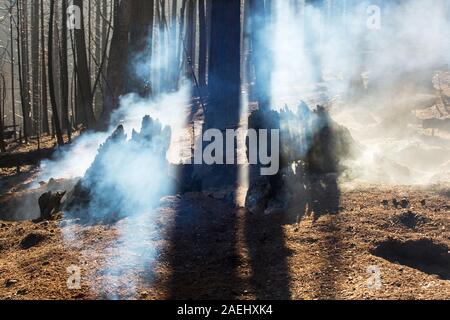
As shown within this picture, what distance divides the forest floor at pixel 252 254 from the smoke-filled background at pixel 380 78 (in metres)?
1.76

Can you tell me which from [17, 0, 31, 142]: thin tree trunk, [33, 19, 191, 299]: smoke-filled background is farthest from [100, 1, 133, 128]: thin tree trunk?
[17, 0, 31, 142]: thin tree trunk

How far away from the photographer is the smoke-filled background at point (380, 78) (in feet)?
29.9

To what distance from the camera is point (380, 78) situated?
584 inches

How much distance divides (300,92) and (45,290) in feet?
43.9

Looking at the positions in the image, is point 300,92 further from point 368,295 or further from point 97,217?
point 368,295

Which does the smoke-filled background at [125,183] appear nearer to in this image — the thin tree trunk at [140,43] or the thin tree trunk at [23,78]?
the thin tree trunk at [140,43]

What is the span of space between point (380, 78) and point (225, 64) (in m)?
5.25

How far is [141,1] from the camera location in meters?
13.9

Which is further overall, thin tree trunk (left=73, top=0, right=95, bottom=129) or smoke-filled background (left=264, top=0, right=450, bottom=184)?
thin tree trunk (left=73, top=0, right=95, bottom=129)

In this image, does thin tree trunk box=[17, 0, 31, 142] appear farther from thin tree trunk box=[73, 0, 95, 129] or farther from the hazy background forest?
thin tree trunk box=[73, 0, 95, 129]

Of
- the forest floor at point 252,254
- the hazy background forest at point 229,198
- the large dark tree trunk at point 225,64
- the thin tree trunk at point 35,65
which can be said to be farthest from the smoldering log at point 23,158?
the thin tree trunk at point 35,65

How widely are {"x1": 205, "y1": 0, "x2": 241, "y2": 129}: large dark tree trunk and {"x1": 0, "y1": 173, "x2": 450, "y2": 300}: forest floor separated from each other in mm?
5907

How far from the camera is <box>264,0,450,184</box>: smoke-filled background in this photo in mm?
9102
